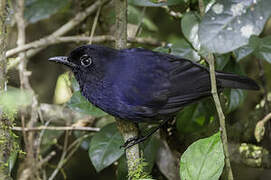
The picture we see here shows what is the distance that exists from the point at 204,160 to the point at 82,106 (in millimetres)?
1377

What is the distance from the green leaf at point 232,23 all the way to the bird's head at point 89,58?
3.75 ft

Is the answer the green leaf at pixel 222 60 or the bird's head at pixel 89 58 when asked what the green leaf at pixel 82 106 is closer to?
the bird's head at pixel 89 58

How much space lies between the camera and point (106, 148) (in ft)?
10.8

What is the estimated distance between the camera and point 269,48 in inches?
124

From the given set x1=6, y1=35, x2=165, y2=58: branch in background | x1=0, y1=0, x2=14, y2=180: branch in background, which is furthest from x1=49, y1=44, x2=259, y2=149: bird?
x1=0, y1=0, x2=14, y2=180: branch in background

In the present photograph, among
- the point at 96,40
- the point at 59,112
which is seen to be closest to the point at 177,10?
the point at 96,40

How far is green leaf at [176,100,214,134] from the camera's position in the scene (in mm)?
3518

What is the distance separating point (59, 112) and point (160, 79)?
129 centimetres

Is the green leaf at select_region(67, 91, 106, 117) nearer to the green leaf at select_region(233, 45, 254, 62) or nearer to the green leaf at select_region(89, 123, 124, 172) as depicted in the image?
the green leaf at select_region(89, 123, 124, 172)

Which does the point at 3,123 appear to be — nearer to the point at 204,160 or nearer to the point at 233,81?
the point at 204,160

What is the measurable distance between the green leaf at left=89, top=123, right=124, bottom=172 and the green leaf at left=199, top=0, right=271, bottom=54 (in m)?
1.38

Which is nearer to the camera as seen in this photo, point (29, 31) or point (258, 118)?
point (258, 118)

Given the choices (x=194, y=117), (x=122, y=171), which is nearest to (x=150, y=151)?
(x=122, y=171)

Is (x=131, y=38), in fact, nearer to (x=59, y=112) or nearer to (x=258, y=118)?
(x=59, y=112)
